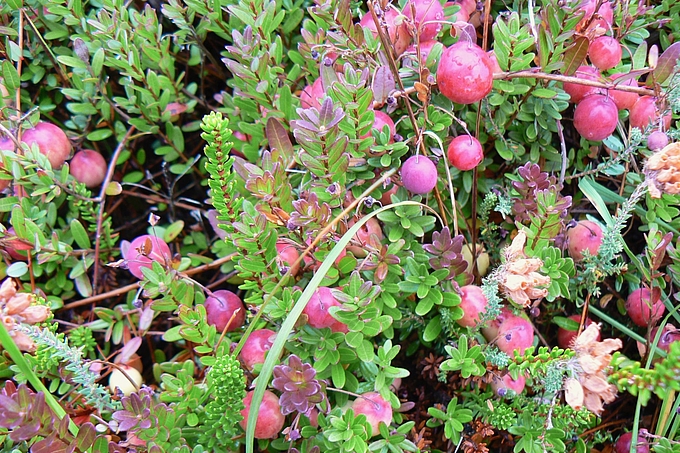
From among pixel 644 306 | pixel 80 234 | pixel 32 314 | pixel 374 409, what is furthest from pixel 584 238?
pixel 80 234

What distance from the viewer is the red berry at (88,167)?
6.26 feet

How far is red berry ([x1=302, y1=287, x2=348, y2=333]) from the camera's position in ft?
4.49

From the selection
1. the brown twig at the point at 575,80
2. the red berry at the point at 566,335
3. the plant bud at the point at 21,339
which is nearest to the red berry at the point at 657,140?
the brown twig at the point at 575,80

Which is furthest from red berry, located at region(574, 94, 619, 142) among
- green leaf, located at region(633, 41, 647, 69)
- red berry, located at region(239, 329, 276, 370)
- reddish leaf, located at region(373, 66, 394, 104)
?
red berry, located at region(239, 329, 276, 370)

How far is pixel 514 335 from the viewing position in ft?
4.68

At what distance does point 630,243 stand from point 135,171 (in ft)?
5.79

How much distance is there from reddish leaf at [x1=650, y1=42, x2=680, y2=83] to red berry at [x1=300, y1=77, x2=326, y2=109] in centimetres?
92

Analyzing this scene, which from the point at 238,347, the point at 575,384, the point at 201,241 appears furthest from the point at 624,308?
the point at 201,241

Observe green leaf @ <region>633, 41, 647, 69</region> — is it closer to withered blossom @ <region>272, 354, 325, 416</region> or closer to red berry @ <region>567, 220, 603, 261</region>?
red berry @ <region>567, 220, 603, 261</region>

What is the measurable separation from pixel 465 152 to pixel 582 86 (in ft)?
1.37

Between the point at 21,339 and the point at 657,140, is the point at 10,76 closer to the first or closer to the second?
the point at 21,339

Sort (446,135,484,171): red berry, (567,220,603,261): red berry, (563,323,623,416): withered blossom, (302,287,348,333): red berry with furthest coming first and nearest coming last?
1. (567,220,603,261): red berry
2. (446,135,484,171): red berry
3. (302,287,348,333): red berry
4. (563,323,623,416): withered blossom

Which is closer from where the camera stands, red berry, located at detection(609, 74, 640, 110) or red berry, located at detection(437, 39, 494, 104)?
red berry, located at detection(437, 39, 494, 104)

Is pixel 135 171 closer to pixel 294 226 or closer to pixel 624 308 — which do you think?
pixel 294 226
